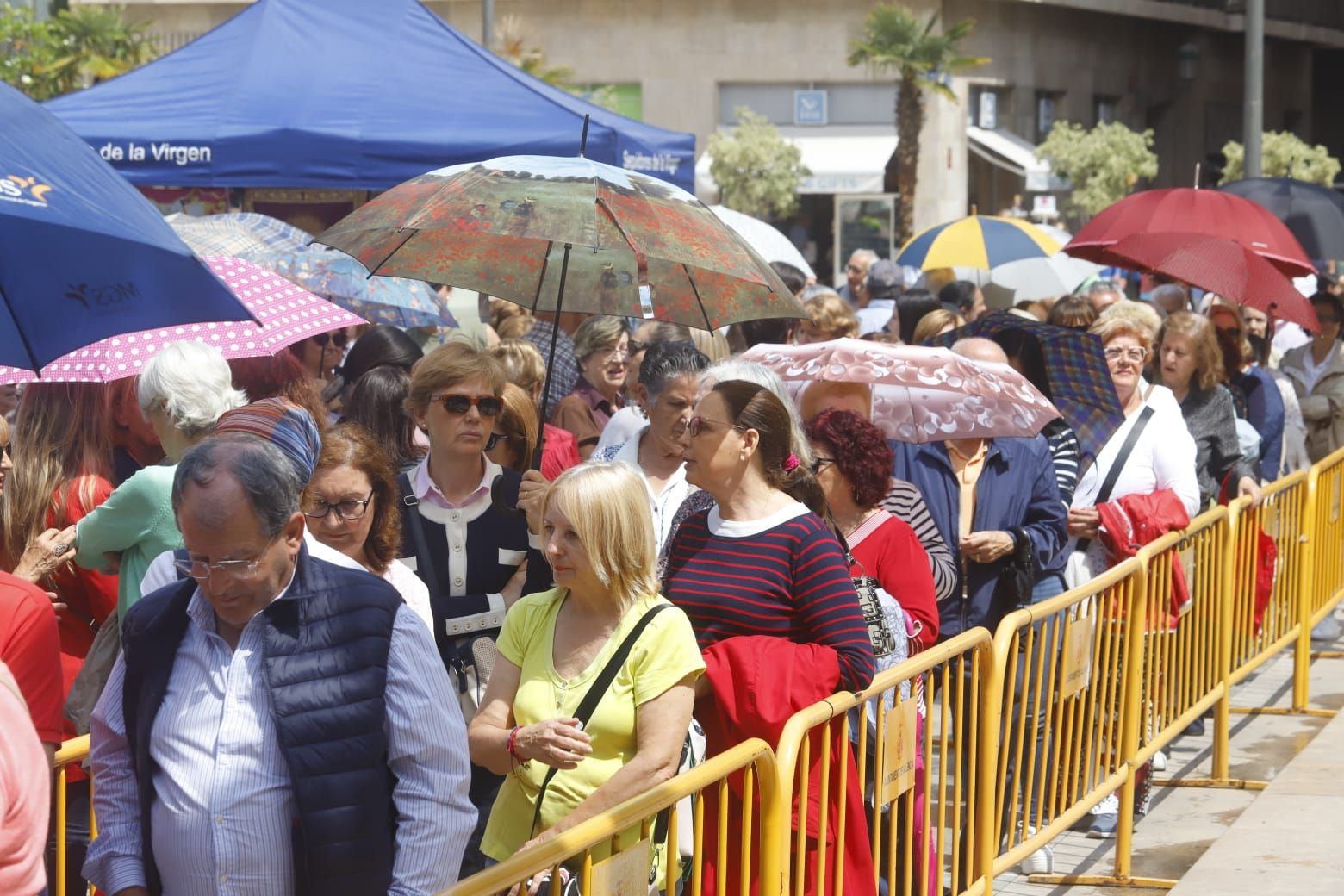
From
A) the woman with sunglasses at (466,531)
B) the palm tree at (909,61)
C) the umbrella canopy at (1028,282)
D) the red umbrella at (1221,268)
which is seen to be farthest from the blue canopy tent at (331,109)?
the palm tree at (909,61)

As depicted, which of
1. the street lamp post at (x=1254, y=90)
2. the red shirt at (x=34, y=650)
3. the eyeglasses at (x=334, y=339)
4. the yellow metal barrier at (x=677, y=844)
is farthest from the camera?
the street lamp post at (x=1254, y=90)

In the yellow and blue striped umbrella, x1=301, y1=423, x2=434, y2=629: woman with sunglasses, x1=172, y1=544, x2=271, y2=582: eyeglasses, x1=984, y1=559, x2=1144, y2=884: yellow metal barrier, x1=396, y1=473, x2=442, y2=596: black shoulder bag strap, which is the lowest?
Result: x1=984, y1=559, x2=1144, y2=884: yellow metal barrier

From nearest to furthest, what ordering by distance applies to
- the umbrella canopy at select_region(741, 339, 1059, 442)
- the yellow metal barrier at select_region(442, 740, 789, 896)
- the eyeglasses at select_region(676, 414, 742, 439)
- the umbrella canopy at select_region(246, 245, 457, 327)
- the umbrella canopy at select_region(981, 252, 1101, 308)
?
1. the yellow metal barrier at select_region(442, 740, 789, 896)
2. the eyeglasses at select_region(676, 414, 742, 439)
3. the umbrella canopy at select_region(741, 339, 1059, 442)
4. the umbrella canopy at select_region(246, 245, 457, 327)
5. the umbrella canopy at select_region(981, 252, 1101, 308)

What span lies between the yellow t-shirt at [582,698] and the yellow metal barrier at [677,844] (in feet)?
0.83

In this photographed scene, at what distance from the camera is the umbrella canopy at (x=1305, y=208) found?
12.0 metres

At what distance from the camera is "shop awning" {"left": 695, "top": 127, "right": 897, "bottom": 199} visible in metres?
39.8

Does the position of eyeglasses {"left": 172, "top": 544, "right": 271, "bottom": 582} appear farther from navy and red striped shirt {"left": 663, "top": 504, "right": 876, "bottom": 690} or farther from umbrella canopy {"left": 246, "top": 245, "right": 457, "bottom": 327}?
umbrella canopy {"left": 246, "top": 245, "right": 457, "bottom": 327}

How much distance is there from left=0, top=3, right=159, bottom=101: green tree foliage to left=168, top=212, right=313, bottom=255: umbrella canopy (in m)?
20.3

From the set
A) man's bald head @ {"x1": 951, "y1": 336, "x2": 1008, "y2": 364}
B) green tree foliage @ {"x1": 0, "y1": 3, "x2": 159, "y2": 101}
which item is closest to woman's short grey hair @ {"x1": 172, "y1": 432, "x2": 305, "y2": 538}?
man's bald head @ {"x1": 951, "y1": 336, "x2": 1008, "y2": 364}

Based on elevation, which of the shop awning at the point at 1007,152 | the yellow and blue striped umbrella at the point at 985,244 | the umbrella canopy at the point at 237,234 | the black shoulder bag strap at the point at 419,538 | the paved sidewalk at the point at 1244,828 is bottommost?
the paved sidewalk at the point at 1244,828

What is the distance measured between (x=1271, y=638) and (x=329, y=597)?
21.7ft

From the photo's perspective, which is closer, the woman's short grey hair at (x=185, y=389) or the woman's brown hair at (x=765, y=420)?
the woman's brown hair at (x=765, y=420)

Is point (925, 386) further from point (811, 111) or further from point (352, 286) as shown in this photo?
point (811, 111)

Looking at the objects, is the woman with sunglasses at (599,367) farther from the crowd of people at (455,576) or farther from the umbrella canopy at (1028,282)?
the umbrella canopy at (1028,282)
